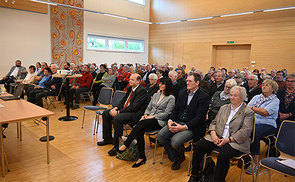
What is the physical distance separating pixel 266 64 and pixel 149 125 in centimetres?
818

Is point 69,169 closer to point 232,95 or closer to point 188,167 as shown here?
point 188,167

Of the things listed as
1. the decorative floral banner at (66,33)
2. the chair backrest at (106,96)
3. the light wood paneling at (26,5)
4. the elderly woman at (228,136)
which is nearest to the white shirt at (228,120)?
the elderly woman at (228,136)

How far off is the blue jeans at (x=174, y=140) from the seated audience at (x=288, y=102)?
5.08 feet

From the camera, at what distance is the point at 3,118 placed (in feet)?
8.30

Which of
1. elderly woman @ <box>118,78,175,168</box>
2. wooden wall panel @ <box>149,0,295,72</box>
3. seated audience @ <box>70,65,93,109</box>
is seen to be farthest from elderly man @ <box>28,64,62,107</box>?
wooden wall panel @ <box>149,0,295,72</box>

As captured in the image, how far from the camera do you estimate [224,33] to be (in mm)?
10523

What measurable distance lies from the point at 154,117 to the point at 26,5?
881cm

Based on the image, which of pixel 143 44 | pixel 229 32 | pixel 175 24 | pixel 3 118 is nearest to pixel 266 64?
pixel 229 32

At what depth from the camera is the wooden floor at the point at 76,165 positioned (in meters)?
2.67

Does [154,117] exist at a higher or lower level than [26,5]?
lower

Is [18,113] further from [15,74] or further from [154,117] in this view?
[15,74]

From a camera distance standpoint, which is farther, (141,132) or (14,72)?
(14,72)

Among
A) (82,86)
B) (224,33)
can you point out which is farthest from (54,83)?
(224,33)

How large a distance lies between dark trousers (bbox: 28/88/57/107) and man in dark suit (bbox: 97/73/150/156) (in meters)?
2.67
